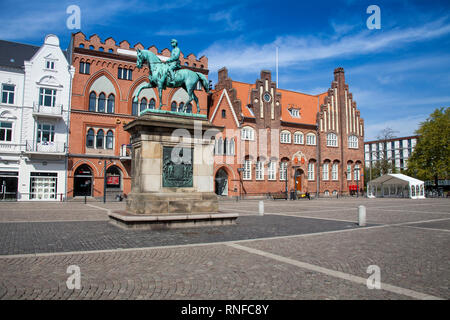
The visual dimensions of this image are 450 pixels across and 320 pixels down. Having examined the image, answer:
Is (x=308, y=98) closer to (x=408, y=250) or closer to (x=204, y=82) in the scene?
(x=204, y=82)

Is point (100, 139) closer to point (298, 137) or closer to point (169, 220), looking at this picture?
point (298, 137)

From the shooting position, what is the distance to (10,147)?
32.3 meters

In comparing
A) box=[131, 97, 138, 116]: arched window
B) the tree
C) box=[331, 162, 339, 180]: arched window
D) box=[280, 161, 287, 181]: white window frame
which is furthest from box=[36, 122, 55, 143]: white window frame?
the tree

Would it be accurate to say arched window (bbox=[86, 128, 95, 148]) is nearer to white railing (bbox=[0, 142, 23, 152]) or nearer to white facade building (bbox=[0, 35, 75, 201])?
white facade building (bbox=[0, 35, 75, 201])

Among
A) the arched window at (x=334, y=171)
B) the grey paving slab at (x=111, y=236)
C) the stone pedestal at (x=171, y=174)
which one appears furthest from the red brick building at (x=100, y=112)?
the arched window at (x=334, y=171)

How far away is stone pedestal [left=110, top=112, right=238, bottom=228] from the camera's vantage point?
11.9 meters

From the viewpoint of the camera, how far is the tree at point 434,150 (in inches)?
2098

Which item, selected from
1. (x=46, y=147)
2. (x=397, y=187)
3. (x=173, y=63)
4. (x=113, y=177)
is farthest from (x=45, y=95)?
(x=397, y=187)

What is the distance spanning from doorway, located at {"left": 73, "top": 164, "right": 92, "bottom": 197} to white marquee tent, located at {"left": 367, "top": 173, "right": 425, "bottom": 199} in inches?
1461

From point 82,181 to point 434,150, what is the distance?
52225mm

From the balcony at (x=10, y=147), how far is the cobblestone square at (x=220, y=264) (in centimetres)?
2496

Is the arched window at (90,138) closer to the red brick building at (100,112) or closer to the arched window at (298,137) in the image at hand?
the red brick building at (100,112)

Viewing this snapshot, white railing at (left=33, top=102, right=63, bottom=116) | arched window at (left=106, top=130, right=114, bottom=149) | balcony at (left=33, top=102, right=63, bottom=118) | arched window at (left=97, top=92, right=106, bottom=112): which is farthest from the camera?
arched window at (left=106, top=130, right=114, bottom=149)
